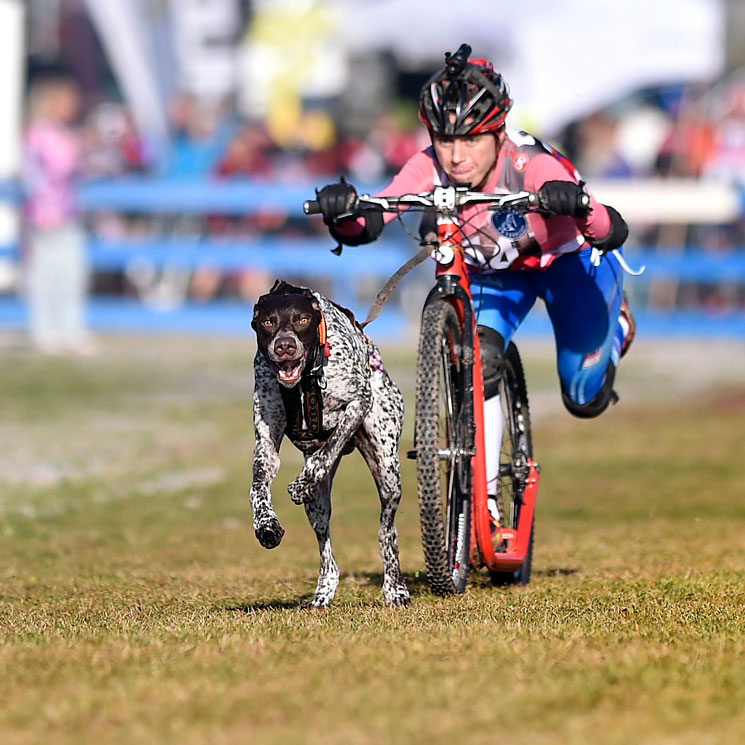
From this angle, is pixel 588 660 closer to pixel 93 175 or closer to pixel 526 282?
pixel 526 282

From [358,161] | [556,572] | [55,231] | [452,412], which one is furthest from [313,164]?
[452,412]

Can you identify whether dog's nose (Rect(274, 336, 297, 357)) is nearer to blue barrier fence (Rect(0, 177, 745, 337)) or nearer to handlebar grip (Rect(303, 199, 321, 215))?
handlebar grip (Rect(303, 199, 321, 215))

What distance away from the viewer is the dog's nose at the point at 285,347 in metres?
5.76

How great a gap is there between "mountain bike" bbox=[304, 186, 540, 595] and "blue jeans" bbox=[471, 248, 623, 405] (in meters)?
0.32

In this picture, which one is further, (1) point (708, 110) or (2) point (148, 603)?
(1) point (708, 110)

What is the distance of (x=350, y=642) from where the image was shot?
513cm

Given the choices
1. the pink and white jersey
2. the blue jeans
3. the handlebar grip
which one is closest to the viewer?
the handlebar grip

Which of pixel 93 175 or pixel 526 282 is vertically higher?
pixel 93 175

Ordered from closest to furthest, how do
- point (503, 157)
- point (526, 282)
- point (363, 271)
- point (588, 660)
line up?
point (588, 660) → point (503, 157) → point (526, 282) → point (363, 271)

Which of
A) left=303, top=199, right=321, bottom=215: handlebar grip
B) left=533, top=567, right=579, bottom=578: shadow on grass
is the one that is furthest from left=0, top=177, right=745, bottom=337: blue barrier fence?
left=303, top=199, right=321, bottom=215: handlebar grip

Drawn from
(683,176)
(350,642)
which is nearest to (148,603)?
(350,642)

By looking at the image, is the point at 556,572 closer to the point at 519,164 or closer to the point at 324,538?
the point at 324,538

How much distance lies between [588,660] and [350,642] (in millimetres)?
780

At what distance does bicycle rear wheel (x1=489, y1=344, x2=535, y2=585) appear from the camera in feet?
23.5
